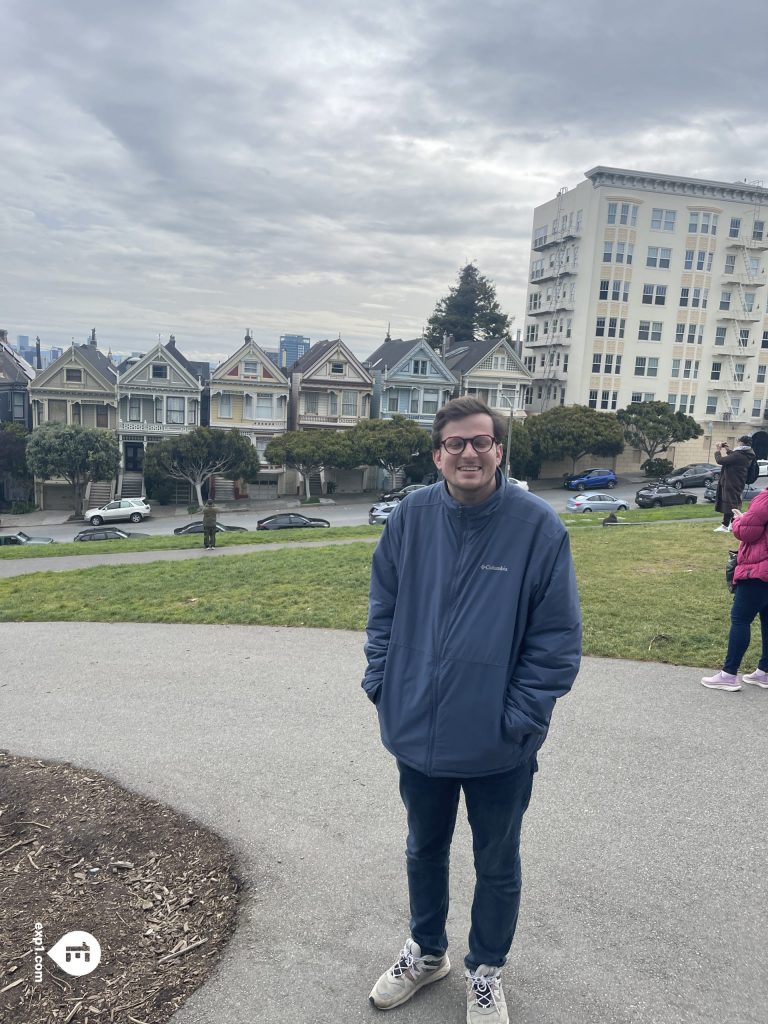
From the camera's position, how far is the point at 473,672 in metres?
2.78

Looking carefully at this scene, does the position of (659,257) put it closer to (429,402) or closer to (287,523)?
(429,402)

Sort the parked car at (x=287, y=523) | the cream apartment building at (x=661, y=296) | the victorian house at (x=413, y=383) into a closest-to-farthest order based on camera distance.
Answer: the parked car at (x=287, y=523)
the victorian house at (x=413, y=383)
the cream apartment building at (x=661, y=296)

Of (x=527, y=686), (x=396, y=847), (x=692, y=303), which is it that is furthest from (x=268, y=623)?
(x=692, y=303)

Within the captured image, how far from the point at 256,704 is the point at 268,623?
2.79 metres

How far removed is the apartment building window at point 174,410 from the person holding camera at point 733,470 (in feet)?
137

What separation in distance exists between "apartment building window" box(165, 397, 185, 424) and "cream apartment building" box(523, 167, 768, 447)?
96.2 feet

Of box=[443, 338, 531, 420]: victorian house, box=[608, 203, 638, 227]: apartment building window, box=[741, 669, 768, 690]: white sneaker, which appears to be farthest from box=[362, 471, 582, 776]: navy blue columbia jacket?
box=[608, 203, 638, 227]: apartment building window

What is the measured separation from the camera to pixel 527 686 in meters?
2.78

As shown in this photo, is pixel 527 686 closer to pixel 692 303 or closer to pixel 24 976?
pixel 24 976

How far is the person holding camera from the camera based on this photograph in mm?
11297

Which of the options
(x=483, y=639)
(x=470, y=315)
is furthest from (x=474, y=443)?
(x=470, y=315)

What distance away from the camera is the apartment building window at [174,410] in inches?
1909

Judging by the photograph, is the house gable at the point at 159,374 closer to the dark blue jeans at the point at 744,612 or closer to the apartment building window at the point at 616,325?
the apartment building window at the point at 616,325

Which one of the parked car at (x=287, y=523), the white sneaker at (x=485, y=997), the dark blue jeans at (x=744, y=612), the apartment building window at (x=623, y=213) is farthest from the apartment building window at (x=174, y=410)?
the white sneaker at (x=485, y=997)
